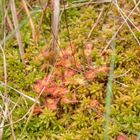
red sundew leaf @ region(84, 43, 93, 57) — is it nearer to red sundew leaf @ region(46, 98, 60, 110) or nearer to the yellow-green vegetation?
the yellow-green vegetation

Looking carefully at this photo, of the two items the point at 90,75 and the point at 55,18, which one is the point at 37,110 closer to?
the point at 90,75

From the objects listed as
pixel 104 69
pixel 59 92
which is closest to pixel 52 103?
pixel 59 92

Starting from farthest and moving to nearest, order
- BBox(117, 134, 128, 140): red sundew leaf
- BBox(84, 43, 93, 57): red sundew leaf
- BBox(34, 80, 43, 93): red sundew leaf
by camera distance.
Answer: BBox(84, 43, 93, 57): red sundew leaf → BBox(34, 80, 43, 93): red sundew leaf → BBox(117, 134, 128, 140): red sundew leaf

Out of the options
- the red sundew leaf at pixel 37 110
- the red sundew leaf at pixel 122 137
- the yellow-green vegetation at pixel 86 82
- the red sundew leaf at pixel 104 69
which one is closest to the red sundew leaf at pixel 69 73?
the yellow-green vegetation at pixel 86 82

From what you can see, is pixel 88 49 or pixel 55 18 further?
pixel 88 49

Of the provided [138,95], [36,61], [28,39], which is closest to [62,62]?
[36,61]

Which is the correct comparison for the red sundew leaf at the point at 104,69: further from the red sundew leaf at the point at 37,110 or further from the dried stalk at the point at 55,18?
the red sundew leaf at the point at 37,110

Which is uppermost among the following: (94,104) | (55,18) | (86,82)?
(55,18)

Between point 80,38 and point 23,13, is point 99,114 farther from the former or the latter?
point 23,13

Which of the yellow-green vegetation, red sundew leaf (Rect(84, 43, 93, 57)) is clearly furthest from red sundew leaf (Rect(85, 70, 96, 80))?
red sundew leaf (Rect(84, 43, 93, 57))

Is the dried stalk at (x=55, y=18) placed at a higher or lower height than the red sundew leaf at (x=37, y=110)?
higher
